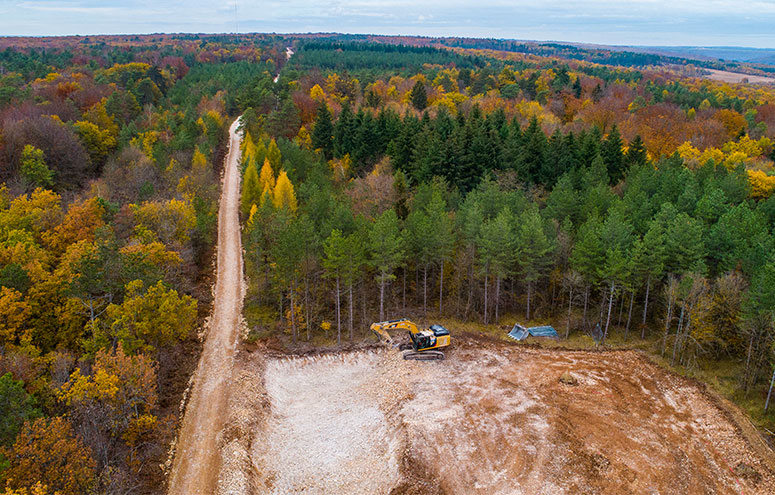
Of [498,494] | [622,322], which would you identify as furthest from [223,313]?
[622,322]

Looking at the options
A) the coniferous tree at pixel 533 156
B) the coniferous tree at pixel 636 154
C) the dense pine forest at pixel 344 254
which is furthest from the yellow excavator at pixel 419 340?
the coniferous tree at pixel 636 154

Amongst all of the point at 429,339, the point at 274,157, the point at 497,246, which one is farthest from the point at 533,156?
the point at 274,157

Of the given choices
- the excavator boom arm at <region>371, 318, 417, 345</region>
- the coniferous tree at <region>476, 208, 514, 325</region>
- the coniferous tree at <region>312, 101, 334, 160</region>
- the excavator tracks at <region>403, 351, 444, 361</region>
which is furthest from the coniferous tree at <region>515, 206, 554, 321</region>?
the coniferous tree at <region>312, 101, 334, 160</region>

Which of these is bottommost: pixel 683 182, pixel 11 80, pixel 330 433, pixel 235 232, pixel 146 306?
pixel 330 433

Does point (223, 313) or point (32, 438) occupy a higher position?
point (32, 438)

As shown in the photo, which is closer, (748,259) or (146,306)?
(146,306)

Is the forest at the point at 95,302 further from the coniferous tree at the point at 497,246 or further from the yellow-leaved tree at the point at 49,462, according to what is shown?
the coniferous tree at the point at 497,246

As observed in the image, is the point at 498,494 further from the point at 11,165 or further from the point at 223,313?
the point at 11,165
